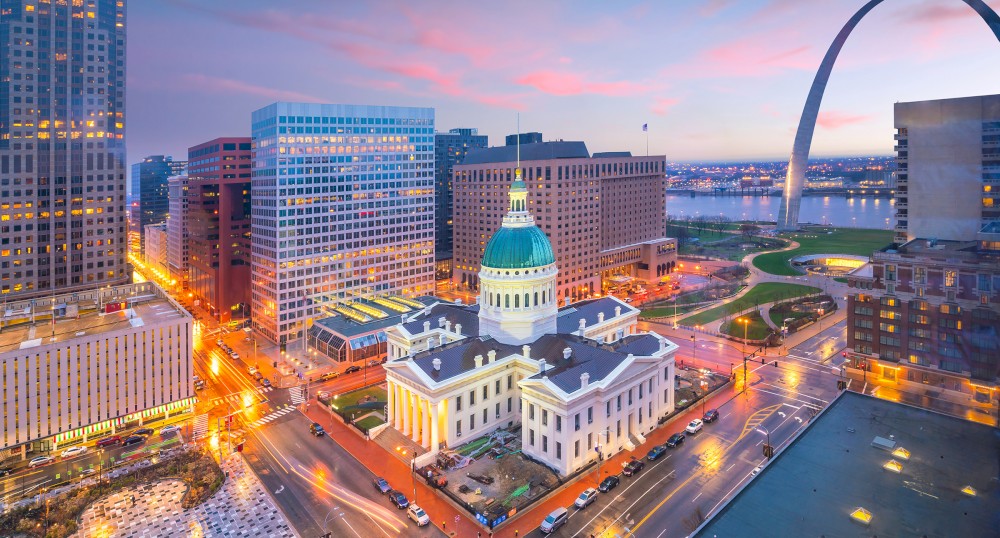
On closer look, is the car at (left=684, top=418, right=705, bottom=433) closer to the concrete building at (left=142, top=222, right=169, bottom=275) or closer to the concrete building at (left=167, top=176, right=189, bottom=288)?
the concrete building at (left=167, top=176, right=189, bottom=288)

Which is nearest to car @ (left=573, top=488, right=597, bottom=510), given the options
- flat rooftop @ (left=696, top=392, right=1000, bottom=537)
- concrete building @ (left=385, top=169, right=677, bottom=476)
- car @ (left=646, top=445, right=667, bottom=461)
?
concrete building @ (left=385, top=169, right=677, bottom=476)

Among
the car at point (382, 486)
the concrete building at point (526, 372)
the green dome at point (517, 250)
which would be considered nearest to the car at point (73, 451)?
the concrete building at point (526, 372)

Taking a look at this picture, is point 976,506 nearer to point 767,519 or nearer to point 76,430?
point 767,519

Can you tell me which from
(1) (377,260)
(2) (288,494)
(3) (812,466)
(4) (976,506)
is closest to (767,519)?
(3) (812,466)

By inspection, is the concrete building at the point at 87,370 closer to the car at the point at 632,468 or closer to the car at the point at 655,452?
the car at the point at 632,468

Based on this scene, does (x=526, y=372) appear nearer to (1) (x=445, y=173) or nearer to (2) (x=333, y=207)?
(2) (x=333, y=207)

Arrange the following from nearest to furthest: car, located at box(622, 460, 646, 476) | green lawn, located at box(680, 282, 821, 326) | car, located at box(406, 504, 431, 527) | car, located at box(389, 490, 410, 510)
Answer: car, located at box(406, 504, 431, 527), car, located at box(389, 490, 410, 510), car, located at box(622, 460, 646, 476), green lawn, located at box(680, 282, 821, 326)

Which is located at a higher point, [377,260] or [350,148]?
[350,148]
